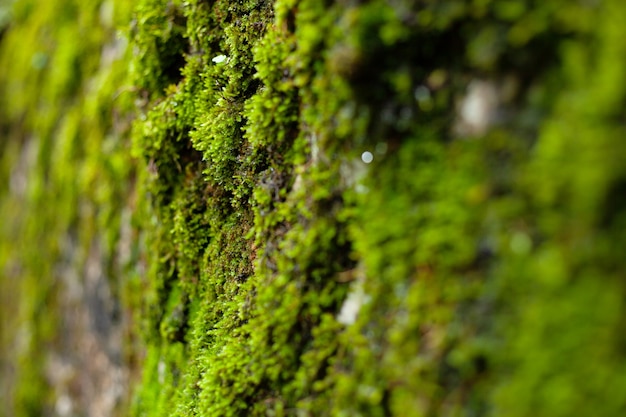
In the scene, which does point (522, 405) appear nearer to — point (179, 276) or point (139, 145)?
point (179, 276)

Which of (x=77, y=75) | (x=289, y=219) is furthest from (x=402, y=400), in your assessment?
(x=77, y=75)

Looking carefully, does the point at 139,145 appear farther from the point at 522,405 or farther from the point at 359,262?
the point at 522,405

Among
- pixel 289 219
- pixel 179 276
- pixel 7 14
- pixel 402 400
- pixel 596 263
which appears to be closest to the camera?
pixel 596 263

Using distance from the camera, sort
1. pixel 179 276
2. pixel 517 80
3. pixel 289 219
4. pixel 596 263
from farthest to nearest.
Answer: pixel 179 276
pixel 289 219
pixel 517 80
pixel 596 263

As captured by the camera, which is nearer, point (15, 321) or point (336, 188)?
point (336, 188)

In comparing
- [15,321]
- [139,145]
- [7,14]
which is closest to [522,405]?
[139,145]

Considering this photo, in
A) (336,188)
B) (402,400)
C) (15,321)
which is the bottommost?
(15,321)

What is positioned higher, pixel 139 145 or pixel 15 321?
pixel 139 145
